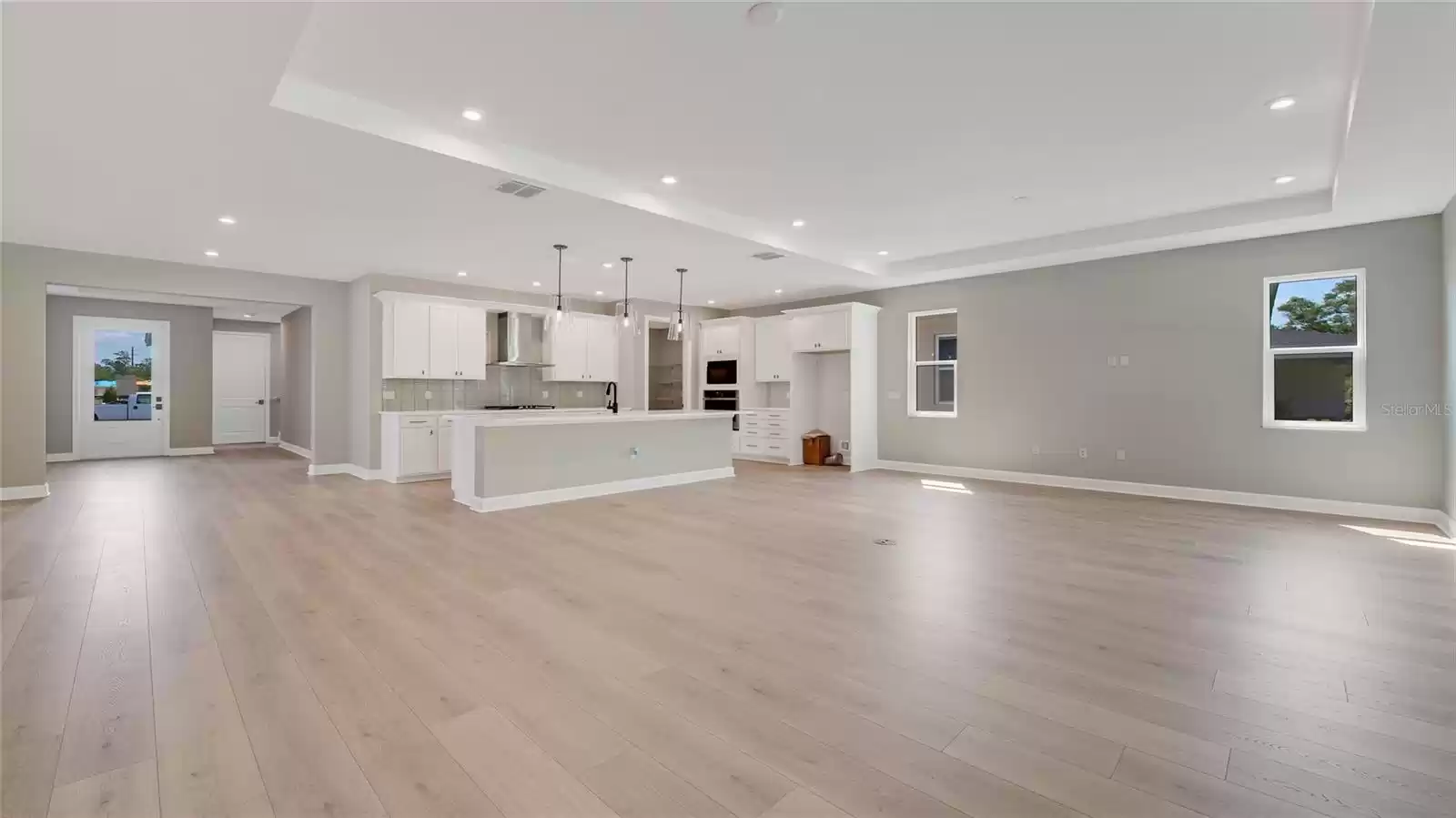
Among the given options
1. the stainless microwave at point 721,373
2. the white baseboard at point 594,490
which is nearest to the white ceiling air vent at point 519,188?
the white baseboard at point 594,490

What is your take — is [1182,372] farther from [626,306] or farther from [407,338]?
[407,338]

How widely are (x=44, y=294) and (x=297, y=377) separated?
15.7ft

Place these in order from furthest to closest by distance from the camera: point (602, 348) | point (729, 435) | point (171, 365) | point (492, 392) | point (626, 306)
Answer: point (171, 365)
point (602, 348)
point (492, 392)
point (729, 435)
point (626, 306)

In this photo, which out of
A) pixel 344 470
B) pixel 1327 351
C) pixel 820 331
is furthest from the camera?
pixel 820 331

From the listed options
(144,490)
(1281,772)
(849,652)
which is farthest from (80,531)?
(1281,772)

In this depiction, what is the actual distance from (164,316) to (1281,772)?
1388 centimetres

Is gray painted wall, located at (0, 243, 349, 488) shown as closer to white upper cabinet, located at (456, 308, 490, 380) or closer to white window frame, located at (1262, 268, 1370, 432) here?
white upper cabinet, located at (456, 308, 490, 380)

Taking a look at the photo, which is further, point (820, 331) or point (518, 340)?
point (820, 331)

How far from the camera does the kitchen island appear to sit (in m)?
5.75

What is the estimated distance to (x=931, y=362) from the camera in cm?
862

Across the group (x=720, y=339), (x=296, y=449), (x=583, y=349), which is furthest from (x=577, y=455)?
(x=296, y=449)

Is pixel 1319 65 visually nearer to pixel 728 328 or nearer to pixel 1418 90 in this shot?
pixel 1418 90

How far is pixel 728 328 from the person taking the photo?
10297 millimetres

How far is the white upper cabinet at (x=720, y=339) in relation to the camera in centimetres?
1025
